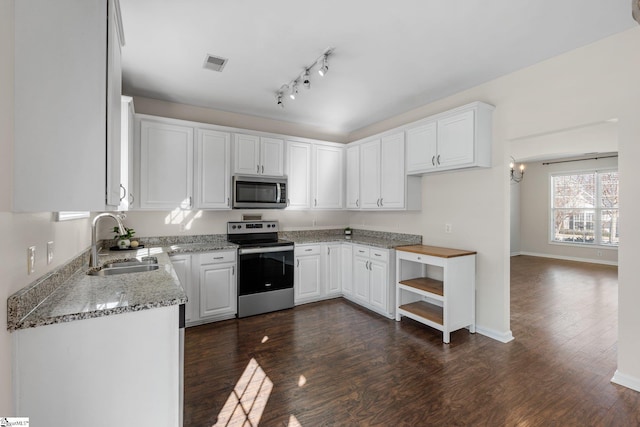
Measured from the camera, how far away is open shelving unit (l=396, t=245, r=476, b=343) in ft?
10.2

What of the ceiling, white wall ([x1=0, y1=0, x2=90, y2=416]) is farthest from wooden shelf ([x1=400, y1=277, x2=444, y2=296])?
white wall ([x1=0, y1=0, x2=90, y2=416])

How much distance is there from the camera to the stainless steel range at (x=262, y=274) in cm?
374

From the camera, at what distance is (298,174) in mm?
4539

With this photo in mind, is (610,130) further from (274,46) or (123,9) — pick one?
(123,9)

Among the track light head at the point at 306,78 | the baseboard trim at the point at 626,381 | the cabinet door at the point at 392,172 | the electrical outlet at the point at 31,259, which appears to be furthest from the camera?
the cabinet door at the point at 392,172

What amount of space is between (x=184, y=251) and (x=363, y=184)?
8.81 feet

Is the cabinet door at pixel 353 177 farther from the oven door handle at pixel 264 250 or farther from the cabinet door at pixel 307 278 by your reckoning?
the oven door handle at pixel 264 250

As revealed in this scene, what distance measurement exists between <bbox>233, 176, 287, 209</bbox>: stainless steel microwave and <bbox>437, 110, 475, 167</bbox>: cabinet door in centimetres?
216

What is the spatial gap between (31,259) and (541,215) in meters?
10.2

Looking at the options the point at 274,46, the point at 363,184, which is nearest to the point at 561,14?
the point at 274,46

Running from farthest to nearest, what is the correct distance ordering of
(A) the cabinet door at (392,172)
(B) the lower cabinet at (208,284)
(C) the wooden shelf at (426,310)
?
1. (A) the cabinet door at (392,172)
2. (B) the lower cabinet at (208,284)
3. (C) the wooden shelf at (426,310)

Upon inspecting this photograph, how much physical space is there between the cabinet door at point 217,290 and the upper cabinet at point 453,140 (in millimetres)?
2702

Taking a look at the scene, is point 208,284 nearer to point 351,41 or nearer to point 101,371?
point 101,371

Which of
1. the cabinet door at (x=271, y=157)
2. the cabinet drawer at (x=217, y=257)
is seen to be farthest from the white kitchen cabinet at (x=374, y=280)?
the cabinet drawer at (x=217, y=257)
